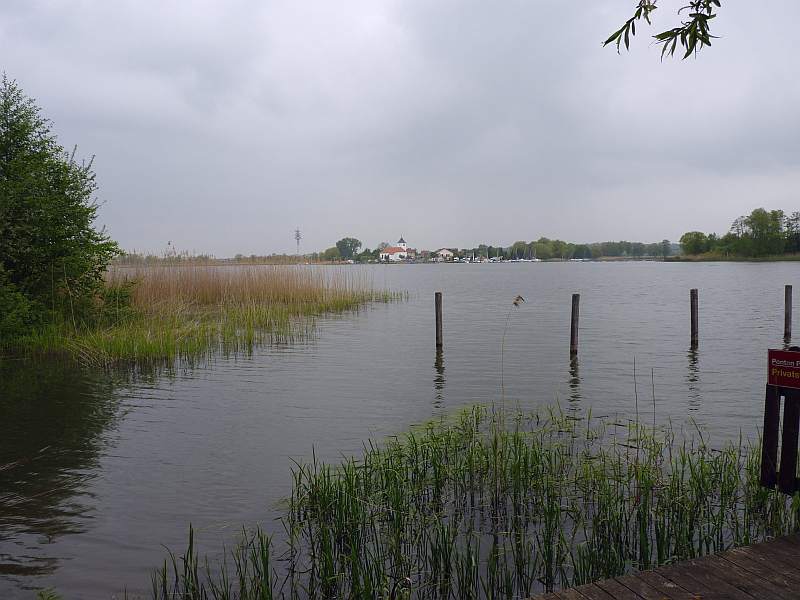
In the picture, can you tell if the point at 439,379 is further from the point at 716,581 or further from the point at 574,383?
the point at 716,581

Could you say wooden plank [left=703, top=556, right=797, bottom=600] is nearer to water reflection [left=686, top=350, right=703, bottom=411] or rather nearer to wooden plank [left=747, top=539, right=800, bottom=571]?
wooden plank [left=747, top=539, right=800, bottom=571]

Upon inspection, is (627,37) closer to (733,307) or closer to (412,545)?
(412,545)

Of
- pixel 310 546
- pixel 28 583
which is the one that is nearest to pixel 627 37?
pixel 310 546

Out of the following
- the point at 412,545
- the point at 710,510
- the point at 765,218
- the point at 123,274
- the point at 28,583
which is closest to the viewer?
the point at 28,583

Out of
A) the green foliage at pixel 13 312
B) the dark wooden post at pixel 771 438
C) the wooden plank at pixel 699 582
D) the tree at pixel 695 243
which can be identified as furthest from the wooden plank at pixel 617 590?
the tree at pixel 695 243

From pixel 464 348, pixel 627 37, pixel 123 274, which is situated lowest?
pixel 464 348

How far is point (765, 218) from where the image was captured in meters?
124

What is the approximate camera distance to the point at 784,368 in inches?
178

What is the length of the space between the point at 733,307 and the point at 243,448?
94.3 ft

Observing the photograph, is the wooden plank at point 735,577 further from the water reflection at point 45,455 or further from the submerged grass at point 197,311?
the submerged grass at point 197,311

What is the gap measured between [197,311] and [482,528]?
59.1 ft

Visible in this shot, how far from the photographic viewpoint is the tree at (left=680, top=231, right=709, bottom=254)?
488 feet

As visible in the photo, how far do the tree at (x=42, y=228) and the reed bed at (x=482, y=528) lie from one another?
423 inches

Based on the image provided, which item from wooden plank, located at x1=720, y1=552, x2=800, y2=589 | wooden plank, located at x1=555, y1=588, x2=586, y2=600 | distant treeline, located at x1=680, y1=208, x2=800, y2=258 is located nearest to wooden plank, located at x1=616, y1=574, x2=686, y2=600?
wooden plank, located at x1=555, y1=588, x2=586, y2=600
